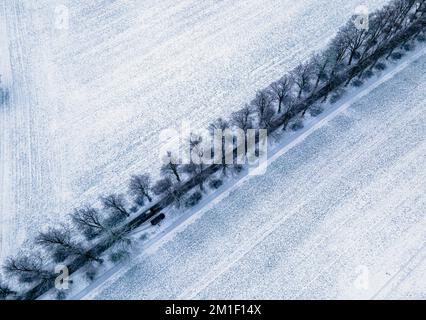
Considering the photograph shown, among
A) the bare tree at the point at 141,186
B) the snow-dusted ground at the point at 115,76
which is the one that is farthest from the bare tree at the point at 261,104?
the bare tree at the point at 141,186

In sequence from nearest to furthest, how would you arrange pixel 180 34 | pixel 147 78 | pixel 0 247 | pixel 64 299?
pixel 64 299, pixel 0 247, pixel 147 78, pixel 180 34

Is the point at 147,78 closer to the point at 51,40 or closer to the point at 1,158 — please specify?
the point at 51,40

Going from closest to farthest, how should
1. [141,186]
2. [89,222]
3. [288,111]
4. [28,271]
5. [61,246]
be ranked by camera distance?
[28,271] → [61,246] → [89,222] → [141,186] → [288,111]

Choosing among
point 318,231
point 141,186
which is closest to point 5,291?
point 141,186

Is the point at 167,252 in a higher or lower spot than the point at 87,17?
lower

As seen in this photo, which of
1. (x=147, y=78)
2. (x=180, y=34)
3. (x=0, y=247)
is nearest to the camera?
(x=0, y=247)

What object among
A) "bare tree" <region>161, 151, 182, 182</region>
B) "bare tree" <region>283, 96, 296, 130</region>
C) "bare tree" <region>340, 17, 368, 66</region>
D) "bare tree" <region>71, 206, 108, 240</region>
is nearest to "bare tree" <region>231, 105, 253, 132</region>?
"bare tree" <region>283, 96, 296, 130</region>

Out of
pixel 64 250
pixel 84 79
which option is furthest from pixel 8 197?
pixel 84 79

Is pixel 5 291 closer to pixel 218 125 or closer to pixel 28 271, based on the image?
pixel 28 271
